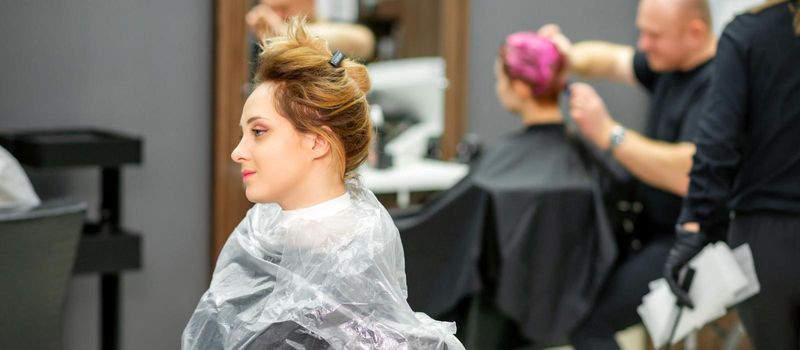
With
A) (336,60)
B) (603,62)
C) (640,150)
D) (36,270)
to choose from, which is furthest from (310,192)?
(603,62)

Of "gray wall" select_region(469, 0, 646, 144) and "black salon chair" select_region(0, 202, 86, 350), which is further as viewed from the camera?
"gray wall" select_region(469, 0, 646, 144)

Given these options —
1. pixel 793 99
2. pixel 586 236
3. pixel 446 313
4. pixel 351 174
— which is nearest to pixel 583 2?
pixel 586 236

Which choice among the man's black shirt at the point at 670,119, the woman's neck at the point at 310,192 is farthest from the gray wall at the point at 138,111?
the woman's neck at the point at 310,192

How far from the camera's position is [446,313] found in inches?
117

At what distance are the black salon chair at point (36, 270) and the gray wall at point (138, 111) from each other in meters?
0.88

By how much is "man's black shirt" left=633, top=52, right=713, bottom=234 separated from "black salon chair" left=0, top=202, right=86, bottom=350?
1700 millimetres

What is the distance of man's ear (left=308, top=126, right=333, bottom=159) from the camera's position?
147 centimetres

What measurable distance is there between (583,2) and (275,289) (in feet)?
9.55

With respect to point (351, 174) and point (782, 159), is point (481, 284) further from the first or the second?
point (351, 174)

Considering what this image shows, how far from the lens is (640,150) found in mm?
2902

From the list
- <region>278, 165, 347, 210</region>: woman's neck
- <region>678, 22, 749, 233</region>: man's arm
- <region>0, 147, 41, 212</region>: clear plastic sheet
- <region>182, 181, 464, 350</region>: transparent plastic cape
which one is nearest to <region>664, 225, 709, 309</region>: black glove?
<region>678, 22, 749, 233</region>: man's arm

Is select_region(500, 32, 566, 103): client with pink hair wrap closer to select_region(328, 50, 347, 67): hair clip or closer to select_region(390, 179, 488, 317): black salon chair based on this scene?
select_region(390, 179, 488, 317): black salon chair

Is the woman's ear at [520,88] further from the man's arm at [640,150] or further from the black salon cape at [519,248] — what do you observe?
the black salon cape at [519,248]

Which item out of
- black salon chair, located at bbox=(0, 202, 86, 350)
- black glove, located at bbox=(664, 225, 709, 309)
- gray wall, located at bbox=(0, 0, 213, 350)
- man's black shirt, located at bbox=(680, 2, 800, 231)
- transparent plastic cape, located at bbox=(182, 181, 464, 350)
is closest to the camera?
transparent plastic cape, located at bbox=(182, 181, 464, 350)
